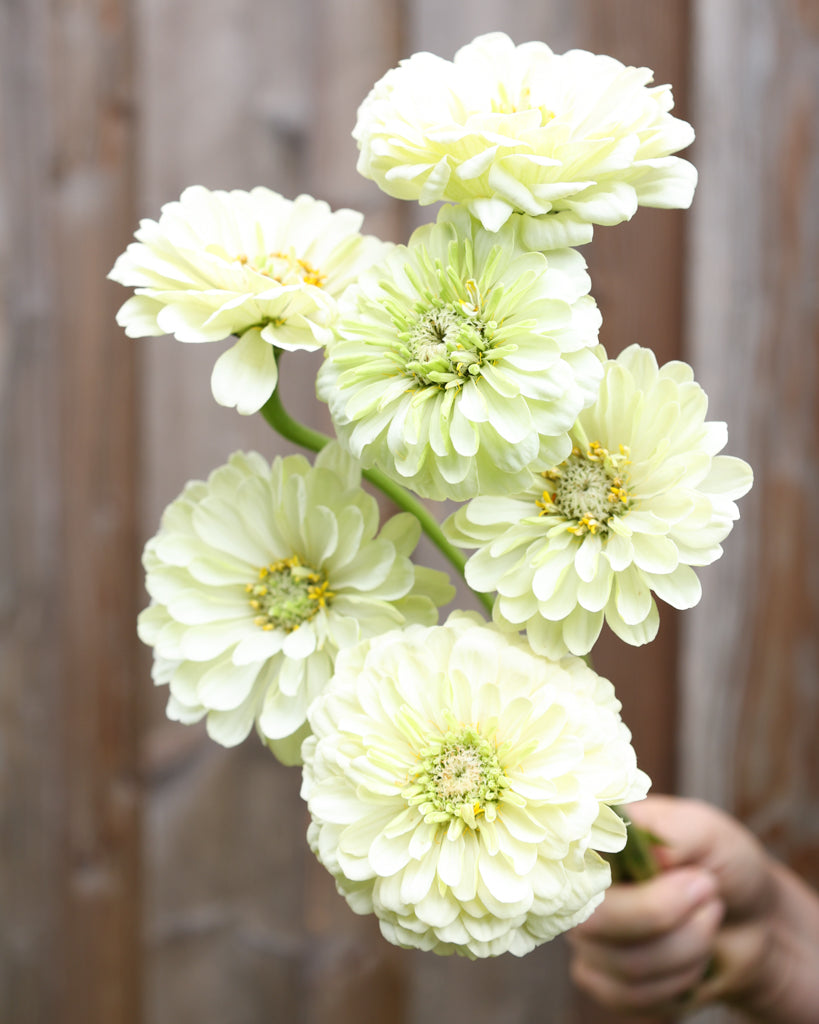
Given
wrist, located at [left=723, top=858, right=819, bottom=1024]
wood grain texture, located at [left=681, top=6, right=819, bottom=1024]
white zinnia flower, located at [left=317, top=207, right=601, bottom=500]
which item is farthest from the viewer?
wood grain texture, located at [left=681, top=6, right=819, bottom=1024]

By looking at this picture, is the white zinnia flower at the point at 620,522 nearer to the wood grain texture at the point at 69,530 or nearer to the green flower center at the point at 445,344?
the green flower center at the point at 445,344

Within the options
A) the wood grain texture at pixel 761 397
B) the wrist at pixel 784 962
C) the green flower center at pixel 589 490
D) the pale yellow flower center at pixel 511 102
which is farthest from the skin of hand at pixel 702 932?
the pale yellow flower center at pixel 511 102

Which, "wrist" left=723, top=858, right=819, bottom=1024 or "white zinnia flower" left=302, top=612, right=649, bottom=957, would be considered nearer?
"white zinnia flower" left=302, top=612, right=649, bottom=957

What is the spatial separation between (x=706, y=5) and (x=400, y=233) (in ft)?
1.07

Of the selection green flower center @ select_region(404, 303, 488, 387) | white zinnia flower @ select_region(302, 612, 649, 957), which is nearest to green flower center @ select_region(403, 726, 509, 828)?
white zinnia flower @ select_region(302, 612, 649, 957)

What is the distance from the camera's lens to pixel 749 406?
2.60ft

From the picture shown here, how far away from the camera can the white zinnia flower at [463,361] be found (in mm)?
283

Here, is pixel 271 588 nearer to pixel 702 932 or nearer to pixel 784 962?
pixel 702 932

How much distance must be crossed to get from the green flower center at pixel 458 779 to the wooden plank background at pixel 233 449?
0.52 metres

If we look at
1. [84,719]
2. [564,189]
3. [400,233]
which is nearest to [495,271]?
[564,189]

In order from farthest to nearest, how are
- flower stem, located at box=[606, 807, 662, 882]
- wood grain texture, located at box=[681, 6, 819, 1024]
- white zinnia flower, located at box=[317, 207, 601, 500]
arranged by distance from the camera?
wood grain texture, located at box=[681, 6, 819, 1024] → flower stem, located at box=[606, 807, 662, 882] → white zinnia flower, located at box=[317, 207, 601, 500]

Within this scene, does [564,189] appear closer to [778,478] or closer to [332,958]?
[778,478]

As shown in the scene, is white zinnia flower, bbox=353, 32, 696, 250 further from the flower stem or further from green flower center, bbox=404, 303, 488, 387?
the flower stem

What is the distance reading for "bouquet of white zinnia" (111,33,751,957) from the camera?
0.95 feet
